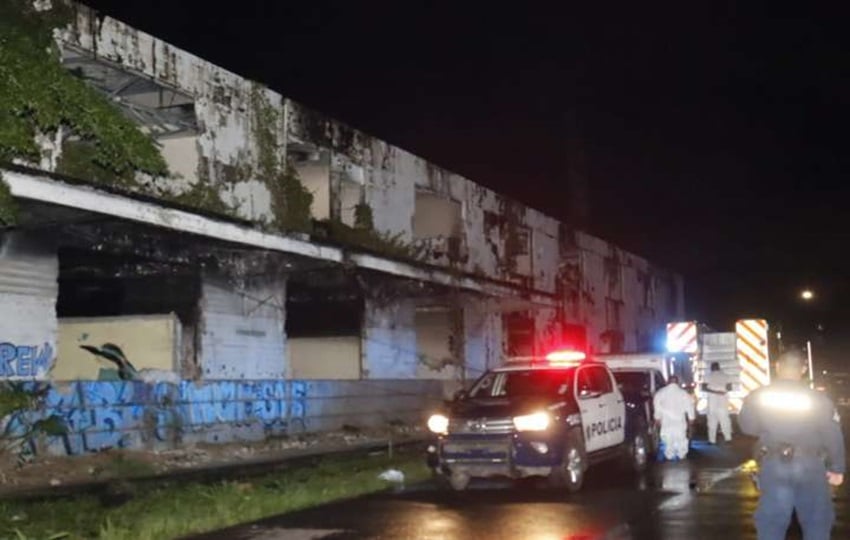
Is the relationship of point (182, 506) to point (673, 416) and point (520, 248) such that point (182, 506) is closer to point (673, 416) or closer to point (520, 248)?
point (673, 416)

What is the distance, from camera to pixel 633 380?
60.0ft

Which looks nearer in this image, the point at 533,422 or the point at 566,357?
the point at 533,422

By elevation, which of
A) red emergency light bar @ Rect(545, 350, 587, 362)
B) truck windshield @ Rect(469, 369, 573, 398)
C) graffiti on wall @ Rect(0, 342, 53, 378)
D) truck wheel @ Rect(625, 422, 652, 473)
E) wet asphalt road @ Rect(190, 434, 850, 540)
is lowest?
wet asphalt road @ Rect(190, 434, 850, 540)

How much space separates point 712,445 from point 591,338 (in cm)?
2198

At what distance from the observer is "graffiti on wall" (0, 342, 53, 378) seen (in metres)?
18.5

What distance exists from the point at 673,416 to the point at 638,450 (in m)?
1.16

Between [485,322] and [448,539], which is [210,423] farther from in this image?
[485,322]

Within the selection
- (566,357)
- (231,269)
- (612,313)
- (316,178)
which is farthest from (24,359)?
(612,313)

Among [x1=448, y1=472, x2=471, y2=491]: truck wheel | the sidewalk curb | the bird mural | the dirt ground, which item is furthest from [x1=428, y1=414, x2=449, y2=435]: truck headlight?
the bird mural

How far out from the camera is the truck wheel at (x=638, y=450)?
53.7 ft

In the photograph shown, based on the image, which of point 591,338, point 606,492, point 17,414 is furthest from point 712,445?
point 591,338

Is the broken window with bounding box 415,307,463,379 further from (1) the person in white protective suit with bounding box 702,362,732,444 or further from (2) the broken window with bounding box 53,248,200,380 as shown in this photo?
(1) the person in white protective suit with bounding box 702,362,732,444

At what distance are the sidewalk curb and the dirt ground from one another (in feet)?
0.45

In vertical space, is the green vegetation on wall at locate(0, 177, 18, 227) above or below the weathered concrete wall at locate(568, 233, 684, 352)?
below
